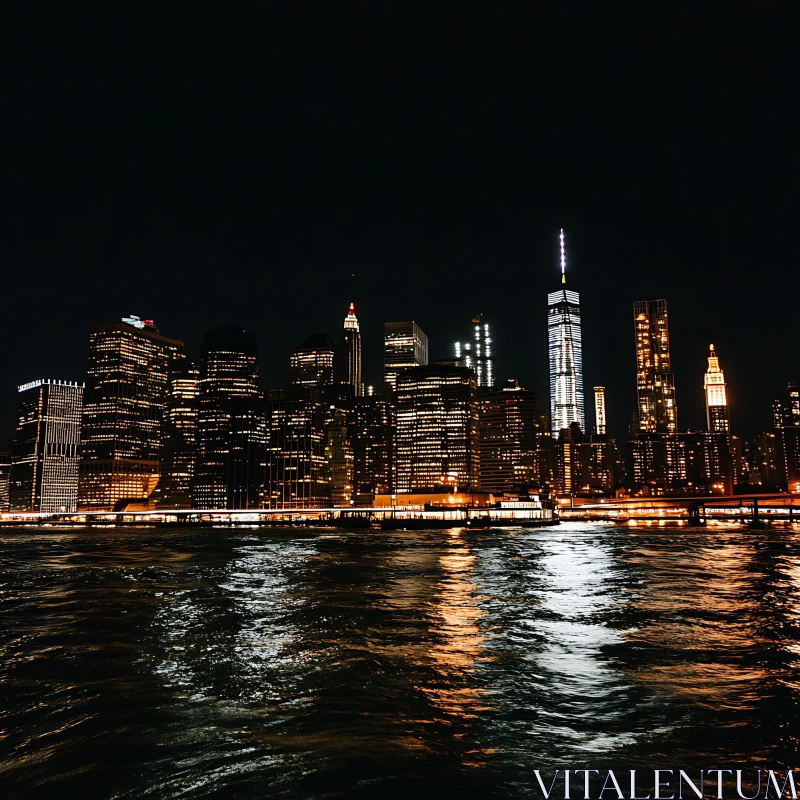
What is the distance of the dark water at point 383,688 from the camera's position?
1461cm

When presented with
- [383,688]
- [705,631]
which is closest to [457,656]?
[383,688]

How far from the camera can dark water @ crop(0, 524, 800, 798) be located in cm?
1461

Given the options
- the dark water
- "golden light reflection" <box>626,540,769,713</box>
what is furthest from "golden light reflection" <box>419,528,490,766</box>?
"golden light reflection" <box>626,540,769,713</box>

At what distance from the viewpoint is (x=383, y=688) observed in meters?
21.4

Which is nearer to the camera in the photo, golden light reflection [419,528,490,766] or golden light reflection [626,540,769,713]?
golden light reflection [419,528,490,766]

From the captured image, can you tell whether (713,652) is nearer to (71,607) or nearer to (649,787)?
(649,787)

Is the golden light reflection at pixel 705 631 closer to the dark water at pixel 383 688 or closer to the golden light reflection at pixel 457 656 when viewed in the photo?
the dark water at pixel 383 688

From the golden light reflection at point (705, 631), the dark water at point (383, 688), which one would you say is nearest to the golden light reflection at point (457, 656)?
the dark water at point (383, 688)

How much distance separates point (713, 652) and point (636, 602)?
48.5 ft

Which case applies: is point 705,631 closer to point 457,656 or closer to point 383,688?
point 457,656

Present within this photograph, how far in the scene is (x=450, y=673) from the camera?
75.4ft

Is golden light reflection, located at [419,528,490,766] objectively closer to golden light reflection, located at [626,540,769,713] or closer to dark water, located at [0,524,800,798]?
dark water, located at [0,524,800,798]

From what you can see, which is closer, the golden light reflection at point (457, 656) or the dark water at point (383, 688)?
the dark water at point (383, 688)

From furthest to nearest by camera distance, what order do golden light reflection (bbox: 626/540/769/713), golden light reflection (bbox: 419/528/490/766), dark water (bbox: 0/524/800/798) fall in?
golden light reflection (bbox: 626/540/769/713) → golden light reflection (bbox: 419/528/490/766) → dark water (bbox: 0/524/800/798)
